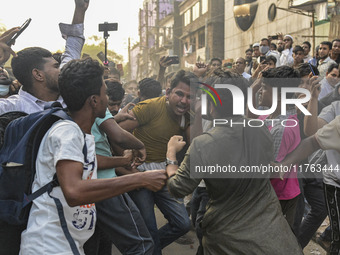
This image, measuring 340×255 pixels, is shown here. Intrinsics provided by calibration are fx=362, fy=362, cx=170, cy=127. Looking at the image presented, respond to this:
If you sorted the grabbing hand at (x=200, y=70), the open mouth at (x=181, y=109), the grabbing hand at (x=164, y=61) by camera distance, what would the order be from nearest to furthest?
the open mouth at (x=181, y=109) < the grabbing hand at (x=200, y=70) < the grabbing hand at (x=164, y=61)

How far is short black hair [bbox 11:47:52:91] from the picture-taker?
2708 mm

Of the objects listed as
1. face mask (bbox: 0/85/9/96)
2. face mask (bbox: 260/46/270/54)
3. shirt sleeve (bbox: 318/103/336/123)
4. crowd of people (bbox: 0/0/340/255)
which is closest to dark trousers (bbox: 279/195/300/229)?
crowd of people (bbox: 0/0/340/255)

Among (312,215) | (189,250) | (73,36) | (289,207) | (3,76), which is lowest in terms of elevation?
(189,250)

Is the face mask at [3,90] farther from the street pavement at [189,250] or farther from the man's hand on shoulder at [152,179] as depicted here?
the man's hand on shoulder at [152,179]

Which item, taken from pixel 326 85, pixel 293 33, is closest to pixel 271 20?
pixel 293 33

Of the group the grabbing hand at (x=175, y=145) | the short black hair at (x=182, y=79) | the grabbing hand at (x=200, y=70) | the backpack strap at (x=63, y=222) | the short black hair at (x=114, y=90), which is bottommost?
the backpack strap at (x=63, y=222)

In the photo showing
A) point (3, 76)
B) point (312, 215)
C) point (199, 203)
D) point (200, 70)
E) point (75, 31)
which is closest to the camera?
point (75, 31)

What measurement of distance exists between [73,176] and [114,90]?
2195mm

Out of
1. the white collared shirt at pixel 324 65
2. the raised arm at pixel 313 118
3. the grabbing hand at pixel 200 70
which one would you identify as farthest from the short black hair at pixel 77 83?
the white collared shirt at pixel 324 65

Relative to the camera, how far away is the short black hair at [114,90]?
381 centimetres

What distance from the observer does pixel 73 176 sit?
1729mm

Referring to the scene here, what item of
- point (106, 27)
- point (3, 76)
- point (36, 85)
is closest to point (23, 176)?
point (36, 85)

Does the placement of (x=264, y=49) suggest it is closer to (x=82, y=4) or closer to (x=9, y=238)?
(x=82, y=4)

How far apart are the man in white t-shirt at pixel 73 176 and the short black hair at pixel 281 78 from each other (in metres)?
1.61
